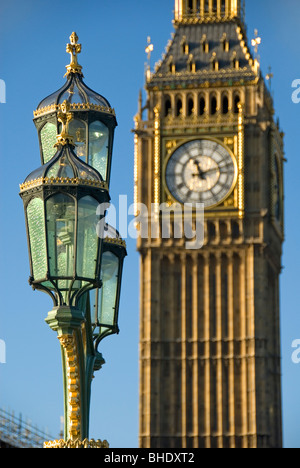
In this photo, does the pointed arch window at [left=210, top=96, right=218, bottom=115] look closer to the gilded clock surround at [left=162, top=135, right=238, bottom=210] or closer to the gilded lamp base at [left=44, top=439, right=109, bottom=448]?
the gilded clock surround at [left=162, top=135, right=238, bottom=210]

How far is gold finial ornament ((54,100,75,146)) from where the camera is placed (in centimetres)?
1864

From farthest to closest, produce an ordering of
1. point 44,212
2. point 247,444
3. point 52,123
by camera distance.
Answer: point 247,444
point 52,123
point 44,212

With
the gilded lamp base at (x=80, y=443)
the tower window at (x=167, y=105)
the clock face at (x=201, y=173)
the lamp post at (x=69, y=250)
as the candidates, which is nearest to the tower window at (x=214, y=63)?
the tower window at (x=167, y=105)

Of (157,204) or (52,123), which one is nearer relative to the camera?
(52,123)

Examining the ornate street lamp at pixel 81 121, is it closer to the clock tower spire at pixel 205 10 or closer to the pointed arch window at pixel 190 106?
the pointed arch window at pixel 190 106

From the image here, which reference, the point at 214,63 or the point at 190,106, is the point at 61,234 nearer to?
the point at 190,106

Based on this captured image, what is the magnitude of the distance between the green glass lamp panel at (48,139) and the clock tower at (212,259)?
5433 centimetres

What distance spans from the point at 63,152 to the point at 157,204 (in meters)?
59.9

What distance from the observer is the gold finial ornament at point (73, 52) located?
20812 mm

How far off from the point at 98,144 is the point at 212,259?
56965 millimetres

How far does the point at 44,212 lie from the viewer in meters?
18.0
